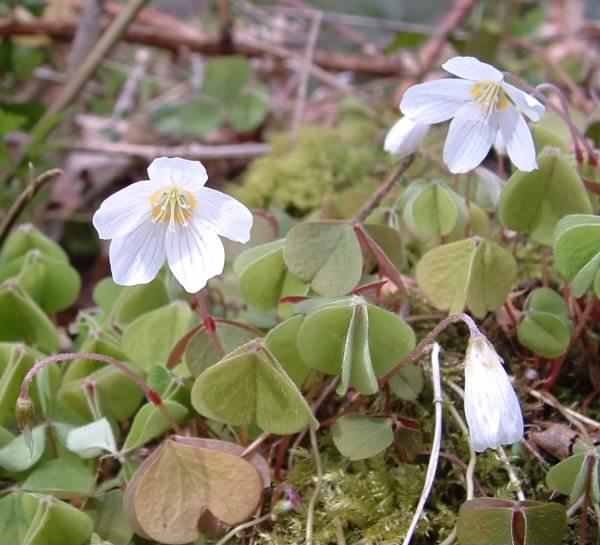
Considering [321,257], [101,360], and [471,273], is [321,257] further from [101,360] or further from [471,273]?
[101,360]

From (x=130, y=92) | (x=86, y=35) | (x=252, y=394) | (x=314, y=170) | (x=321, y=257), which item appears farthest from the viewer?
(x=130, y=92)

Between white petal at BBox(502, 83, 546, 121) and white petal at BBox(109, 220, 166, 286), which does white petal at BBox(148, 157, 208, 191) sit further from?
white petal at BBox(502, 83, 546, 121)

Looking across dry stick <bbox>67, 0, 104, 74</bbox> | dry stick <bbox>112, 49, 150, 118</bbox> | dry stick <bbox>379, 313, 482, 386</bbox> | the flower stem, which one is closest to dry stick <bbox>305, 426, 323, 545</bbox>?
dry stick <bbox>379, 313, 482, 386</bbox>

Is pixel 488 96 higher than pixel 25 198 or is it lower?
higher

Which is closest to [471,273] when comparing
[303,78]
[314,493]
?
[314,493]

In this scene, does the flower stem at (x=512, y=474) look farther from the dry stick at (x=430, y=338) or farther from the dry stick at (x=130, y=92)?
the dry stick at (x=130, y=92)

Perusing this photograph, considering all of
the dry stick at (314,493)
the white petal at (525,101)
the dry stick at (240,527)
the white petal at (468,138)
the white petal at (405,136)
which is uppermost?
the white petal at (525,101)

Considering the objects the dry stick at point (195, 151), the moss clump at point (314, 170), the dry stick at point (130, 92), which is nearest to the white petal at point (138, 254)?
the moss clump at point (314, 170)
